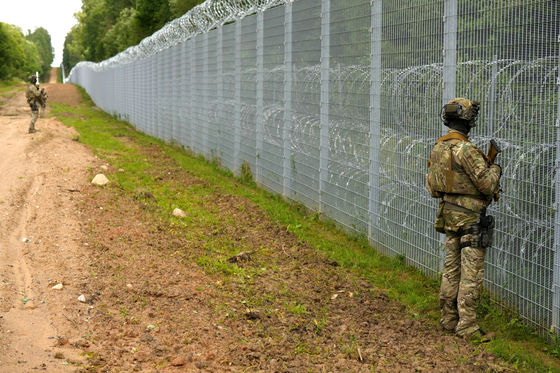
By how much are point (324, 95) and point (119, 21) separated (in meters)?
50.2

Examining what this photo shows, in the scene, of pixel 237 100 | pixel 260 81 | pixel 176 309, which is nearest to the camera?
pixel 176 309

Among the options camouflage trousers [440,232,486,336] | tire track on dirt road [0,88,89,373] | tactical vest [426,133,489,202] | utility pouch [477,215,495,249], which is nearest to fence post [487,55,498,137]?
tactical vest [426,133,489,202]

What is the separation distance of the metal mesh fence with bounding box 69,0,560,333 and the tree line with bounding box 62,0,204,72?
19.0 meters

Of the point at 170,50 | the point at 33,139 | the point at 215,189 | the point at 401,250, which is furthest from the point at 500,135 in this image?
the point at 33,139

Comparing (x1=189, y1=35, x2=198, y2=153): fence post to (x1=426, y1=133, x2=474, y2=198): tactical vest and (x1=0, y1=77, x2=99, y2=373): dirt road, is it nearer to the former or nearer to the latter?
(x1=0, y1=77, x2=99, y2=373): dirt road

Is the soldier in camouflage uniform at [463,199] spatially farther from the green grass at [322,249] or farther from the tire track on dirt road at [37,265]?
the tire track on dirt road at [37,265]

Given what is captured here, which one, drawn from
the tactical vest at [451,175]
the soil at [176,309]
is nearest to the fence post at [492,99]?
the tactical vest at [451,175]

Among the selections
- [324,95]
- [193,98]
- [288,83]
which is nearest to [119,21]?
[193,98]

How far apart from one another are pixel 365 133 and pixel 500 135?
2.20 metres

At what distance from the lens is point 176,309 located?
4973mm

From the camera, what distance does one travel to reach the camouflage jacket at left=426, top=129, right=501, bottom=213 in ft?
13.5

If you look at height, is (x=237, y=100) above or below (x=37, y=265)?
above

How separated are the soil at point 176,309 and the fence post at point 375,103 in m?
0.99

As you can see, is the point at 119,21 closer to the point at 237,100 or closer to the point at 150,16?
the point at 150,16
